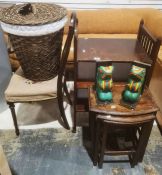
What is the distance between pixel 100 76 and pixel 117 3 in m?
1.79

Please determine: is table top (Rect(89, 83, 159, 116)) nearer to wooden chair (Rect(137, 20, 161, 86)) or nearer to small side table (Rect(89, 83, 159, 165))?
small side table (Rect(89, 83, 159, 165))

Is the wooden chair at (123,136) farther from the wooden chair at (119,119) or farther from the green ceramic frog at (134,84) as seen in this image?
the green ceramic frog at (134,84)

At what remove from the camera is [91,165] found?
153 centimetres

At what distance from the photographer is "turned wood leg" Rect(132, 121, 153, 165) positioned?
128 centimetres

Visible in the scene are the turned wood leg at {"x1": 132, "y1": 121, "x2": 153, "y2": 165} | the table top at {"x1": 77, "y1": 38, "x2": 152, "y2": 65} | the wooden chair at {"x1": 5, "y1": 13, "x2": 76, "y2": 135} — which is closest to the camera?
the turned wood leg at {"x1": 132, "y1": 121, "x2": 153, "y2": 165}

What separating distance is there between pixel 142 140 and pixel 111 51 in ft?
2.14

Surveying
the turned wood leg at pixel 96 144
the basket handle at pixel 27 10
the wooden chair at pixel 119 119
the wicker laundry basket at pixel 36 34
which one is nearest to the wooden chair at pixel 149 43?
the wooden chair at pixel 119 119

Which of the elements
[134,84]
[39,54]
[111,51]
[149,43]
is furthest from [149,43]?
[39,54]

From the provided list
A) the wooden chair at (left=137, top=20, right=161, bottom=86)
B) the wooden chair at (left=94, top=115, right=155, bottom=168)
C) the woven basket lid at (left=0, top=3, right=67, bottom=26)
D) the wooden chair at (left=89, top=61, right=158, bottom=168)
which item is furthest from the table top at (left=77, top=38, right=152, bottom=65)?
the wooden chair at (left=94, top=115, right=155, bottom=168)

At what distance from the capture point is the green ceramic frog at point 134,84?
1169 millimetres

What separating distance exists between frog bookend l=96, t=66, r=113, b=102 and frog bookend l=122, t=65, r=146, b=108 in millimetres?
104

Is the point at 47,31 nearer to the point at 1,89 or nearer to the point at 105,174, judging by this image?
the point at 1,89

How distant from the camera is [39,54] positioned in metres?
1.46

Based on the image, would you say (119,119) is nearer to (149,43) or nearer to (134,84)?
(134,84)
